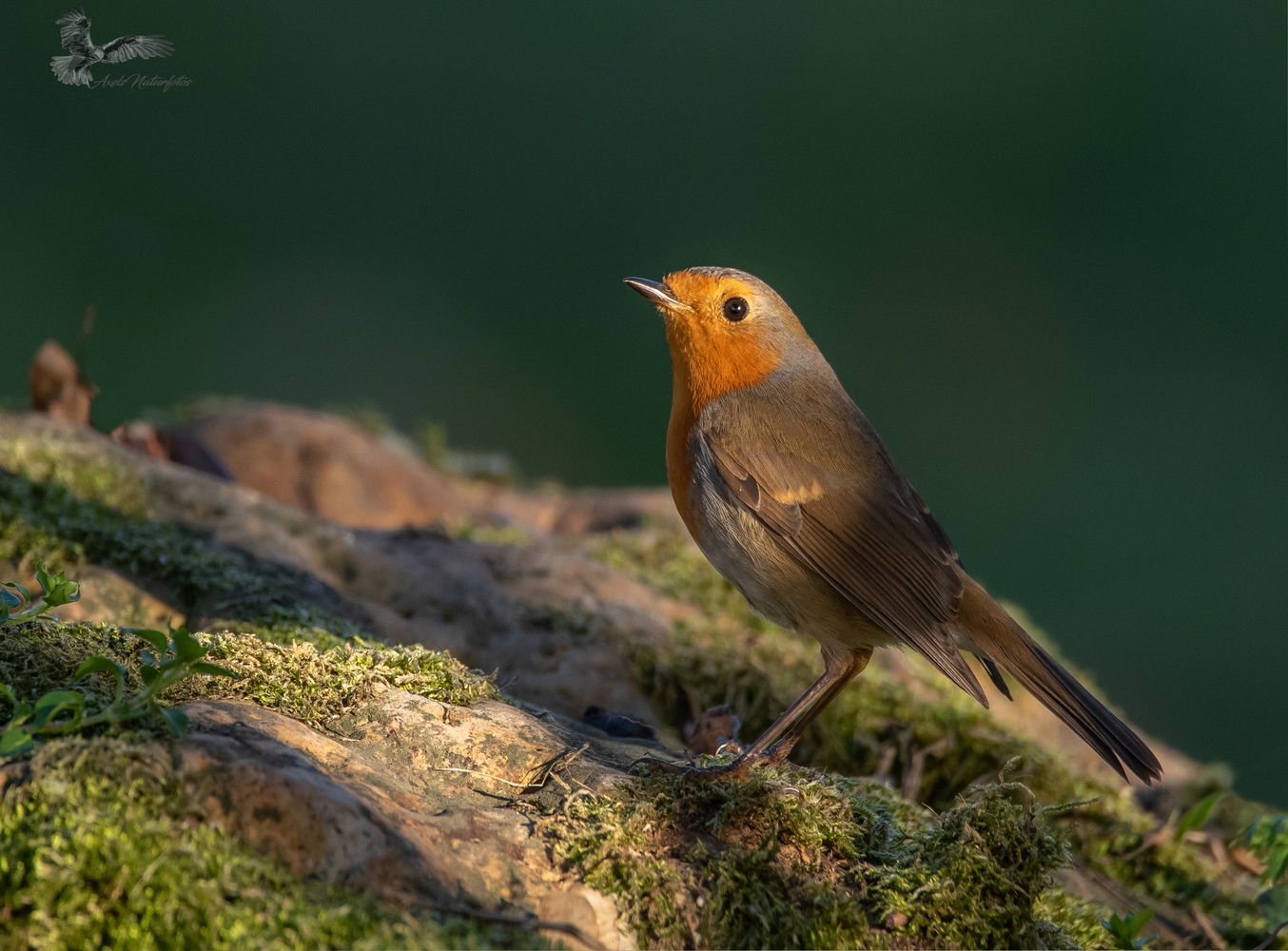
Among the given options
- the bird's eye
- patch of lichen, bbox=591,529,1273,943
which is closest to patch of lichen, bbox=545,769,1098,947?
patch of lichen, bbox=591,529,1273,943

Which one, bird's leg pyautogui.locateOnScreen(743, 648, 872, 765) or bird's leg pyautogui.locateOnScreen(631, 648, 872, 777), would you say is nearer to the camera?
bird's leg pyautogui.locateOnScreen(631, 648, 872, 777)

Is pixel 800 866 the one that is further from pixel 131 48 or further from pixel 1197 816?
pixel 131 48

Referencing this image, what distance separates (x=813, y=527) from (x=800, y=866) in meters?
1.33

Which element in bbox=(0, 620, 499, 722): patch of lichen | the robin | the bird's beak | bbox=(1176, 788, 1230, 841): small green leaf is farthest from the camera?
the bird's beak

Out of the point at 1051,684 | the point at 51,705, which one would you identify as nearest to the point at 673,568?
the point at 1051,684

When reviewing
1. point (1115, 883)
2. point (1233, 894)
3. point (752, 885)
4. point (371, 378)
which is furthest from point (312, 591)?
point (371, 378)

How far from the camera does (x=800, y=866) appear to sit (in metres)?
2.54

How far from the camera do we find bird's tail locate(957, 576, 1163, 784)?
10.9 ft

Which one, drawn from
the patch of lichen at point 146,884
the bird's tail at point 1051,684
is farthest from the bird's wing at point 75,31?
the bird's tail at point 1051,684

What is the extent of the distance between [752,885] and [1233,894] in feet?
8.72

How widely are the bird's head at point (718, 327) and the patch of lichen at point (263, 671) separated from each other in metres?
1.55

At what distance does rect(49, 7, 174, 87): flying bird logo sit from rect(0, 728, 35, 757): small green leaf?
3742mm

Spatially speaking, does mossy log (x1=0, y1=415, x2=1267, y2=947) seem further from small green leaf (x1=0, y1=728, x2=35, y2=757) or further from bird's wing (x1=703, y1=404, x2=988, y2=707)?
bird's wing (x1=703, y1=404, x2=988, y2=707)

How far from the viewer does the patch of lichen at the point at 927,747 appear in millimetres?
4125
